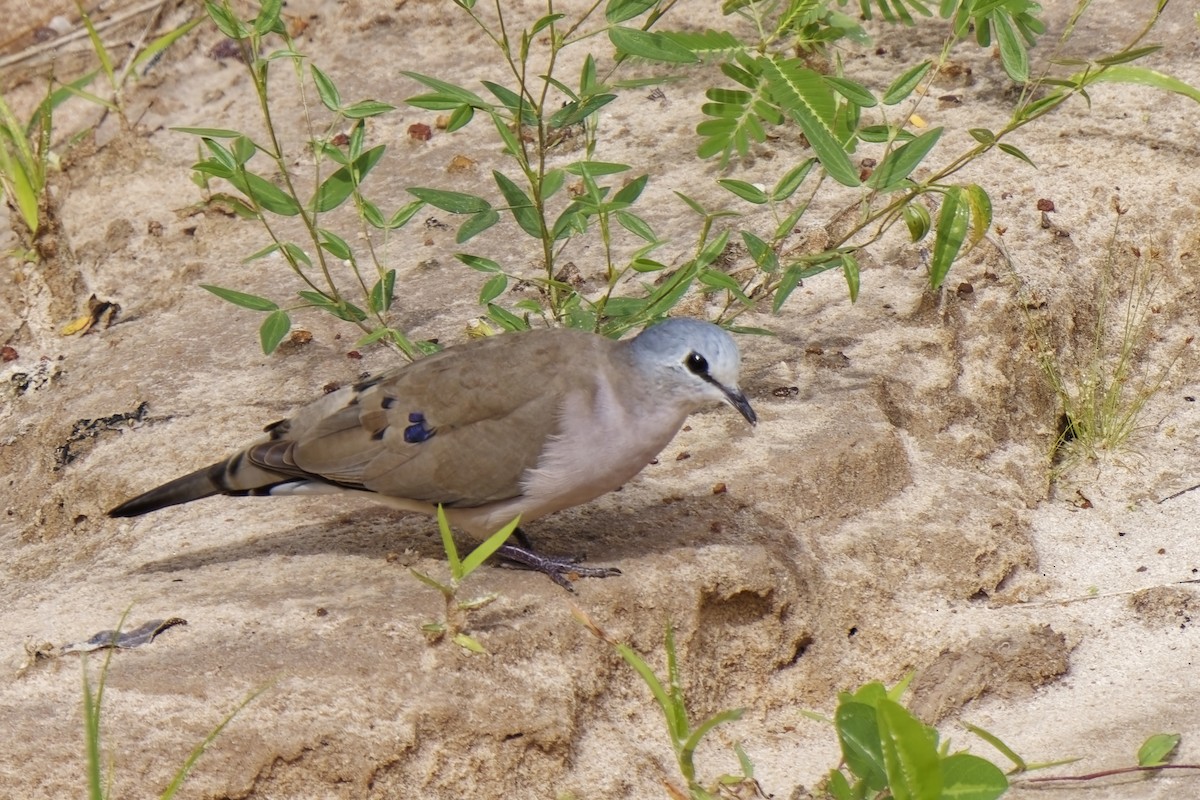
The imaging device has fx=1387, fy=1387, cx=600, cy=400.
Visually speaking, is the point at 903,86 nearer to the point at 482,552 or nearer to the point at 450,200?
the point at 450,200

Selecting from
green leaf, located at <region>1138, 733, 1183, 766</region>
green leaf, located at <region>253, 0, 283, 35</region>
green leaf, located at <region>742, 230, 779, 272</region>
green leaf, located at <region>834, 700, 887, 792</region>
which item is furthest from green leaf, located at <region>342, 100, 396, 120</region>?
green leaf, located at <region>1138, 733, 1183, 766</region>

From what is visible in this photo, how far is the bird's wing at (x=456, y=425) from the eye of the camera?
362 cm

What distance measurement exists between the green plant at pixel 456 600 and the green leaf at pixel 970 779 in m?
1.11

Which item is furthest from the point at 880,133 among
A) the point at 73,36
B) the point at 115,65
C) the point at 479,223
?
the point at 73,36

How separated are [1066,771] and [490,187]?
10.5 feet

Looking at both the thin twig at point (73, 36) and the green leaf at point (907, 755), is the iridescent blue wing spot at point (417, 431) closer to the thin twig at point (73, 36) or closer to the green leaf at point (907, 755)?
the green leaf at point (907, 755)

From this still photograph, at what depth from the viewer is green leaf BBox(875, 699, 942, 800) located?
8.61 ft

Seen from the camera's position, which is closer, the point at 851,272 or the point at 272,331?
the point at 851,272

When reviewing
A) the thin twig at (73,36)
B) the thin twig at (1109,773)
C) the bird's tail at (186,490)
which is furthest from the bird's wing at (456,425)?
the thin twig at (73,36)

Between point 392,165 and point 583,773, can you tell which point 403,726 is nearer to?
point 583,773

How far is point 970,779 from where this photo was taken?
2.71m

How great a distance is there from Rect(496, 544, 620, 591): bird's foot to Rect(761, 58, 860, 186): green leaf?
1.22 metres

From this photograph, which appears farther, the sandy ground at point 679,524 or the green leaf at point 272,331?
the green leaf at point 272,331

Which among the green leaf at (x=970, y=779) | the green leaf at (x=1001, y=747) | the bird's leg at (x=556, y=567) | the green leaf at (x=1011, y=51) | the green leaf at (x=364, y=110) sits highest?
the green leaf at (x=364, y=110)
